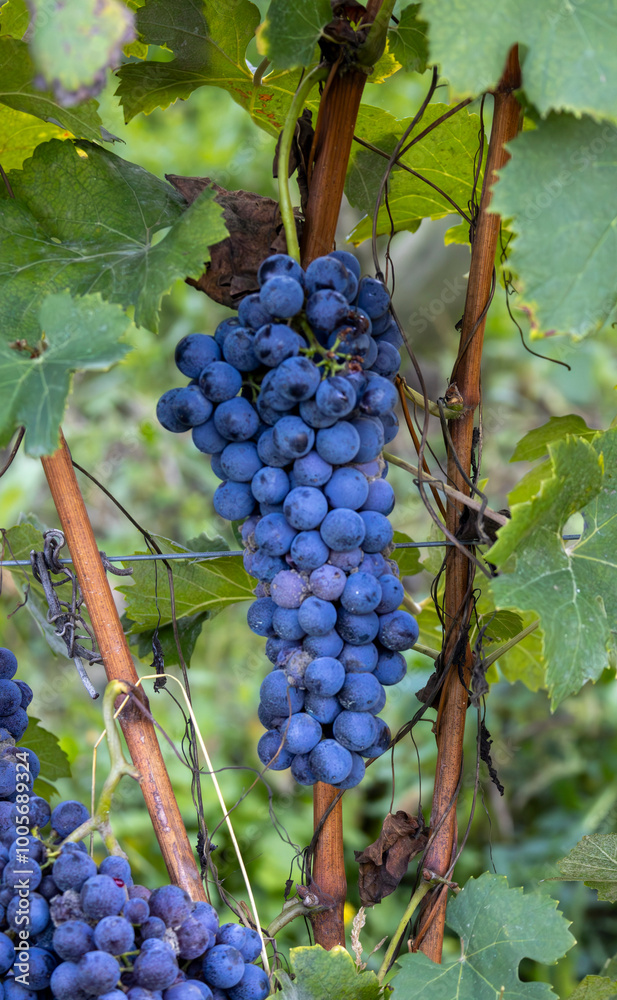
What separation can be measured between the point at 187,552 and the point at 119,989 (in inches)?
16.2

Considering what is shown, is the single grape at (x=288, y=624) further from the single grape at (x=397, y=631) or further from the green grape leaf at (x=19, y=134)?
the green grape leaf at (x=19, y=134)

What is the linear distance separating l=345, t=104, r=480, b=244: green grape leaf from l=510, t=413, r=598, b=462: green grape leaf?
257 millimetres

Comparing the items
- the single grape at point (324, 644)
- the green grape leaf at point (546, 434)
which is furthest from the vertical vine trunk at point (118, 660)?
the green grape leaf at point (546, 434)

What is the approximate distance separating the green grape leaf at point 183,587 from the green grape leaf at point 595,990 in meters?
0.45

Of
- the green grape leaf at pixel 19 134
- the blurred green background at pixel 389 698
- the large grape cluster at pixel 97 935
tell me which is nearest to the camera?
the large grape cluster at pixel 97 935

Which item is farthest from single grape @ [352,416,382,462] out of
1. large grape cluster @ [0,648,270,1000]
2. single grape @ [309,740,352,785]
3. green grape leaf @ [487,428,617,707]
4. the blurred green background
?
the blurred green background

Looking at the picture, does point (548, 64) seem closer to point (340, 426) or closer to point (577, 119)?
point (577, 119)

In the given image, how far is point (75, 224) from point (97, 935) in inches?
20.9

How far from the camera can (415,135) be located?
0.80 m

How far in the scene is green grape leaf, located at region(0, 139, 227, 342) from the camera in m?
0.63

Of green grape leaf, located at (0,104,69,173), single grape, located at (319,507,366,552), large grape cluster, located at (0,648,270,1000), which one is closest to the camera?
large grape cluster, located at (0,648,270,1000)

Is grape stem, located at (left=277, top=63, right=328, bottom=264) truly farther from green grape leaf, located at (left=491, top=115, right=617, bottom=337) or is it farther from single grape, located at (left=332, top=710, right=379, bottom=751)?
single grape, located at (left=332, top=710, right=379, bottom=751)

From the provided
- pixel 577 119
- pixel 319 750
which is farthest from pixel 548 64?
pixel 319 750

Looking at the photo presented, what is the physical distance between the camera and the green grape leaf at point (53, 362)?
0.51 metres
